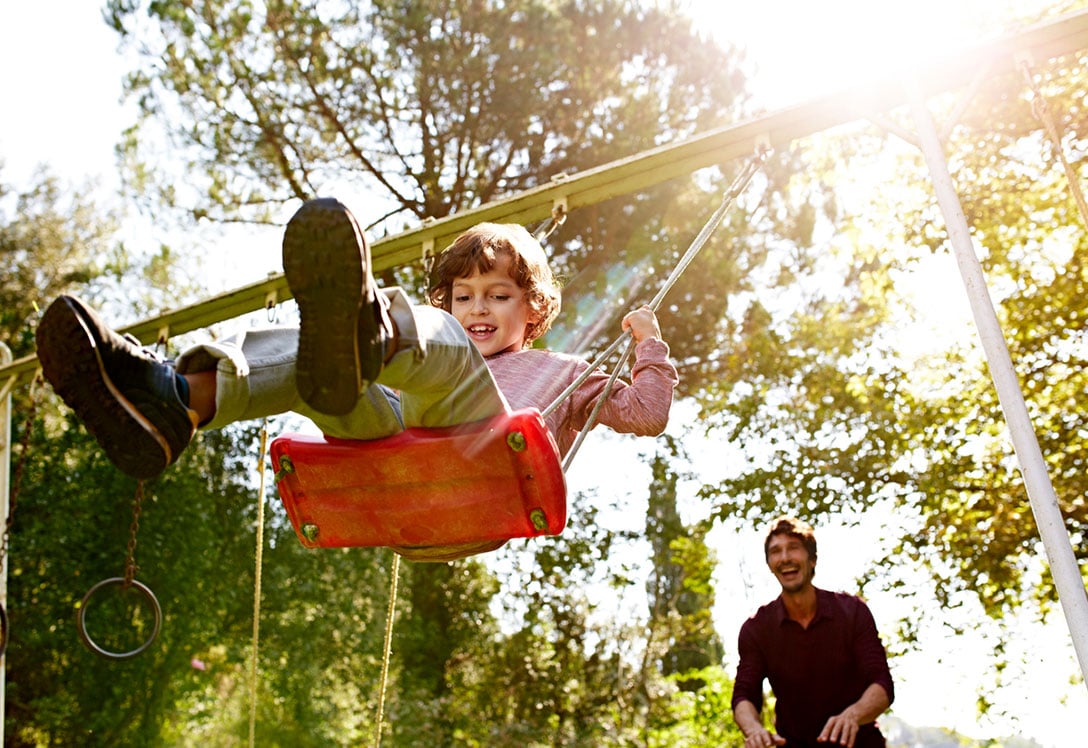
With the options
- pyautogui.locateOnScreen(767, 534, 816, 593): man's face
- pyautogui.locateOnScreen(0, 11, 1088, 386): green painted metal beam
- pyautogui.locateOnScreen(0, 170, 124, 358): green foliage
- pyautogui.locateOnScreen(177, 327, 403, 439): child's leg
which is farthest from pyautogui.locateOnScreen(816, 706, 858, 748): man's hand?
pyautogui.locateOnScreen(0, 170, 124, 358): green foliage

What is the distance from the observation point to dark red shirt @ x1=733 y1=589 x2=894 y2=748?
2.95m

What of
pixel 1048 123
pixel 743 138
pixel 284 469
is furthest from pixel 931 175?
pixel 284 469

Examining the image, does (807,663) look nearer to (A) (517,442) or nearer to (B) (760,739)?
(B) (760,739)

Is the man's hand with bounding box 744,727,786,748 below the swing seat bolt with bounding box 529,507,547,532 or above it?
below

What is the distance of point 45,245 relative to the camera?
12.6m

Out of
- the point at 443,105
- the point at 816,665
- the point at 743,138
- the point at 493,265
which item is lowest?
the point at 816,665

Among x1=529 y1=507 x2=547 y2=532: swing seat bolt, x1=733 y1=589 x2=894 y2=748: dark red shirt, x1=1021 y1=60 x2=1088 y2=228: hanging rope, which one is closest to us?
x1=529 y1=507 x2=547 y2=532: swing seat bolt

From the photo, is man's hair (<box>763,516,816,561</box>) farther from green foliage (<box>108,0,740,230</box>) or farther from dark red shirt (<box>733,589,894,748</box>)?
green foliage (<box>108,0,740,230</box>)

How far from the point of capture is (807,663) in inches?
120

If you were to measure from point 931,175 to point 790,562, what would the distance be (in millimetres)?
1230

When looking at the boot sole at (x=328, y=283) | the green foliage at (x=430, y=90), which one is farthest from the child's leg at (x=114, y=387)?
the green foliage at (x=430, y=90)

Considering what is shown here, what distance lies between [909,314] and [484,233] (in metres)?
3.91

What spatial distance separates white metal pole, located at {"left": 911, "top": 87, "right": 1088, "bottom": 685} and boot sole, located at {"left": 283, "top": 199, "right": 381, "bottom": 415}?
1.77 metres

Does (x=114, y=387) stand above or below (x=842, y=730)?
above
